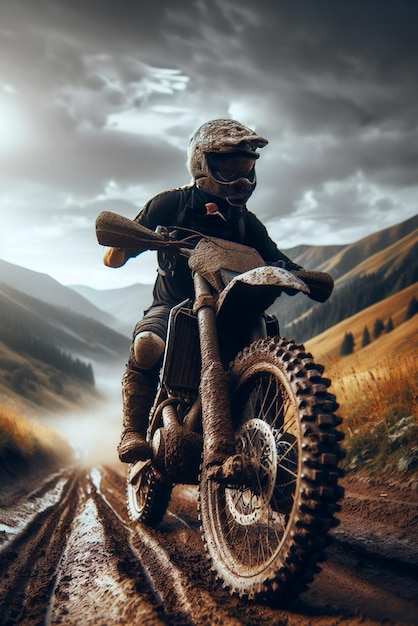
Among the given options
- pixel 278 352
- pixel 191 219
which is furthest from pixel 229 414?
pixel 191 219

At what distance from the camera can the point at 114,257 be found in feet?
11.9

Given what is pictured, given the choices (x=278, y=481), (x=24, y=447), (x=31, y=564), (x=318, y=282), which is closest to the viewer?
(x=278, y=481)

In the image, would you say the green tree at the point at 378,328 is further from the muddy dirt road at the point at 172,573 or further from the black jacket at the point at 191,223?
the black jacket at the point at 191,223

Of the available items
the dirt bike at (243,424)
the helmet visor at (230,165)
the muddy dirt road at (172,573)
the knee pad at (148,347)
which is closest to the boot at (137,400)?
the dirt bike at (243,424)

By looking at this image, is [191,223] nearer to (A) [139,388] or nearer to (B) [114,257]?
(B) [114,257]

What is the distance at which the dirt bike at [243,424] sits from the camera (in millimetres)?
1830

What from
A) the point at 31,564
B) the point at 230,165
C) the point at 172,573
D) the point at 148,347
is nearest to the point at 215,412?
the point at 172,573

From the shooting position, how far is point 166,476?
3059mm

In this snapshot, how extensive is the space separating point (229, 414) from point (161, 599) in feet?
2.96

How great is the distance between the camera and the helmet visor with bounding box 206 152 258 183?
3.24 m

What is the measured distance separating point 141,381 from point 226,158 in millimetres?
1810

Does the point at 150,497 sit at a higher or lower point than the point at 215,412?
lower

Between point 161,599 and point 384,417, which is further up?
point 384,417

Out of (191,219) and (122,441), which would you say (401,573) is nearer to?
(122,441)
